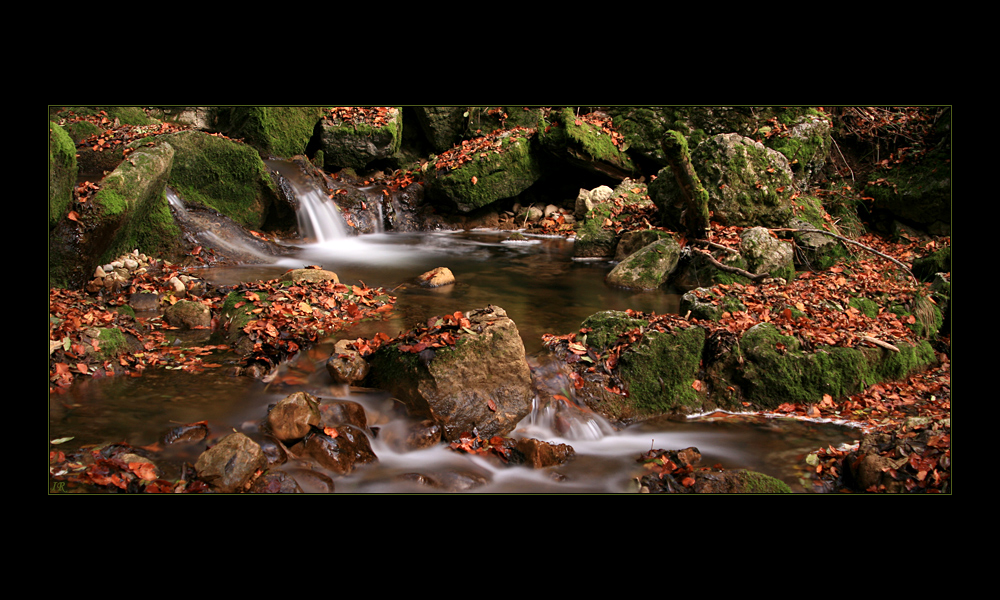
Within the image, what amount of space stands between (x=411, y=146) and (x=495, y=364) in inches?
557

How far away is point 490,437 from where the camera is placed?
4.36 meters

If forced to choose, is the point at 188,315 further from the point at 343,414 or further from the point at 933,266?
the point at 933,266

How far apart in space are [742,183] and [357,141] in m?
9.97

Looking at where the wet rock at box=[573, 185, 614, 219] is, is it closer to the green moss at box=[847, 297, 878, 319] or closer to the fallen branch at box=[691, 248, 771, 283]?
the fallen branch at box=[691, 248, 771, 283]

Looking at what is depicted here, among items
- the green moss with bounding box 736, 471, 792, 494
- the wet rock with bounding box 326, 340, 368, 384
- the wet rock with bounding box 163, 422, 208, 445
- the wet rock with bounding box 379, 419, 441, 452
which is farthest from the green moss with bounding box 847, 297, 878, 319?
the wet rock with bounding box 163, 422, 208, 445

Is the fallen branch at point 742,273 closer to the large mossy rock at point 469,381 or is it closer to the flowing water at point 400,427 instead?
the flowing water at point 400,427

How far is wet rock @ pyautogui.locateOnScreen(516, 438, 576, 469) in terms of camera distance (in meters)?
4.16

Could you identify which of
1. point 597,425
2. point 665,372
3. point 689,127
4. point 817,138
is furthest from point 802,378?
point 689,127

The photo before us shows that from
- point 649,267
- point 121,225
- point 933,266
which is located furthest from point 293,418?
point 933,266

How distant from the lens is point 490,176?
14.1 m

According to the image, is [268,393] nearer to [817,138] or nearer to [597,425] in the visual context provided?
[597,425]

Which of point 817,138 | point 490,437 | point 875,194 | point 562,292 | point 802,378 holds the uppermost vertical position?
point 817,138

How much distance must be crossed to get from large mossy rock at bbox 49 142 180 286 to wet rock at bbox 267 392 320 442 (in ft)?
12.2

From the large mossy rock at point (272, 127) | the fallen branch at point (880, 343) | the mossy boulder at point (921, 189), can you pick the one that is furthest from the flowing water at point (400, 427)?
the mossy boulder at point (921, 189)
